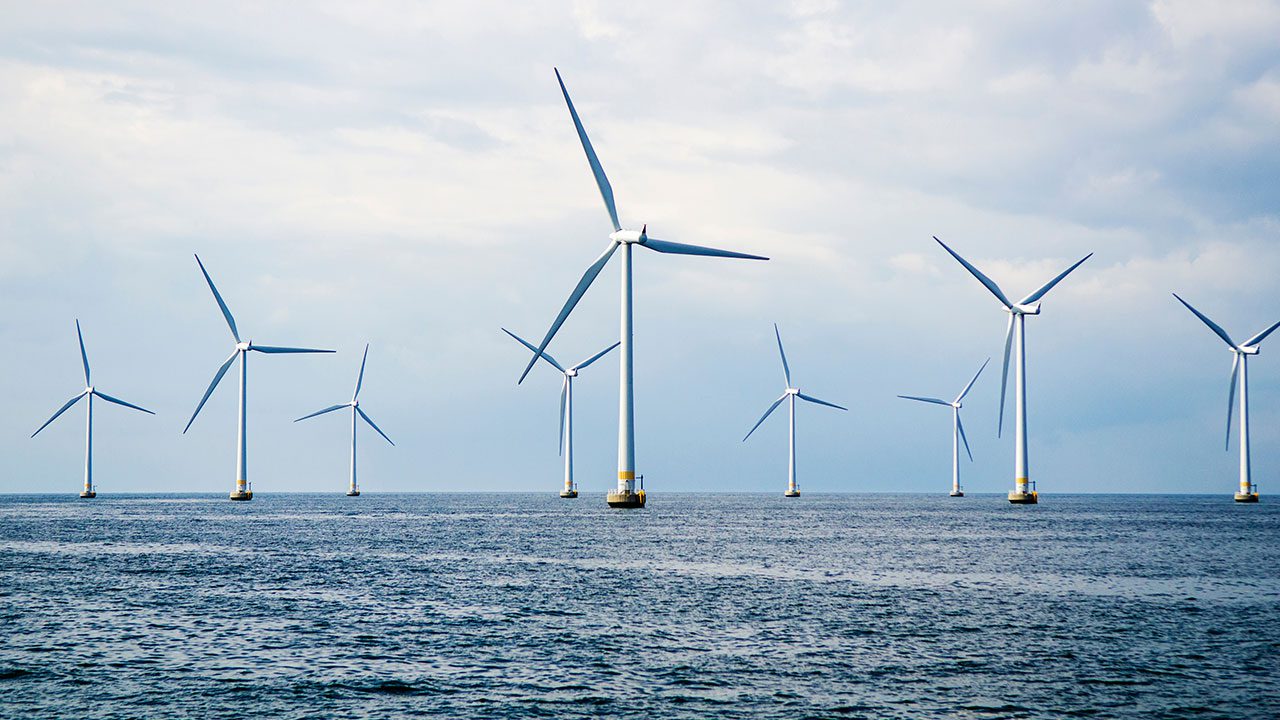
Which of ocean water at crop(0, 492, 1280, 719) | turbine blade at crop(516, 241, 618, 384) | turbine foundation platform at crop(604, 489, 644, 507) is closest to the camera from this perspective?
ocean water at crop(0, 492, 1280, 719)

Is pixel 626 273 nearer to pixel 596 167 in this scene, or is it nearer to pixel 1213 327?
pixel 596 167

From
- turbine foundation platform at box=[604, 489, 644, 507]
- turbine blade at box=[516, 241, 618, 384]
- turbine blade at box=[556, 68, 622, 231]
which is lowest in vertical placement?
turbine foundation platform at box=[604, 489, 644, 507]

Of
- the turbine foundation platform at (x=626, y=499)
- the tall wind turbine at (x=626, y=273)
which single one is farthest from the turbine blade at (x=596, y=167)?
the turbine foundation platform at (x=626, y=499)

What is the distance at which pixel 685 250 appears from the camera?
11569 centimetres

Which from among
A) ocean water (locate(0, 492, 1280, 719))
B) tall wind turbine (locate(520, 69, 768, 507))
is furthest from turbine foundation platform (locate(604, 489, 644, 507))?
ocean water (locate(0, 492, 1280, 719))

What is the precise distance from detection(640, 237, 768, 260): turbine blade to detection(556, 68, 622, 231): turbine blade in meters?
3.96

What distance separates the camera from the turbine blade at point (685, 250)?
356 ft

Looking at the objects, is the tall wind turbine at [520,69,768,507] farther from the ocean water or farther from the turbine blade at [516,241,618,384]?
the ocean water

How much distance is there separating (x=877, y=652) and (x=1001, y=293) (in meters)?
124

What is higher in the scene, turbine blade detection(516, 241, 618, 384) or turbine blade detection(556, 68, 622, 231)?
turbine blade detection(556, 68, 622, 231)

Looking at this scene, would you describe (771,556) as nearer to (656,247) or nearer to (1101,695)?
(1101,695)

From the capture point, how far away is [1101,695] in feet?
90.3

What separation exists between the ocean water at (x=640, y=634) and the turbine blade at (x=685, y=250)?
127 ft

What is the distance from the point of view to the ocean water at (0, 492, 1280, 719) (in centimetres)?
2714
